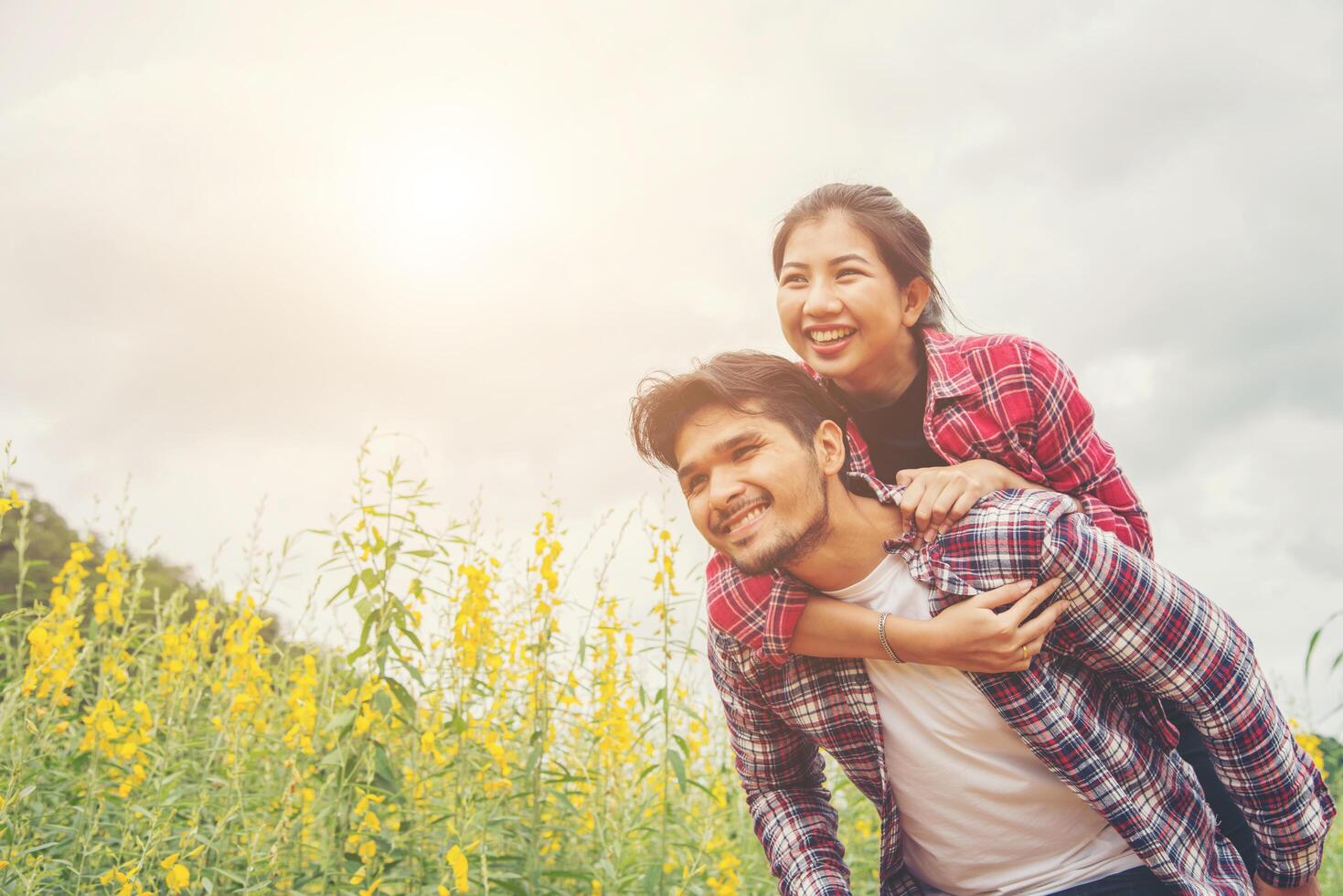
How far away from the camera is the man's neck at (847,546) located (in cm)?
195

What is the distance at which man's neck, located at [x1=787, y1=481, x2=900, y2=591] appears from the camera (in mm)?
1946

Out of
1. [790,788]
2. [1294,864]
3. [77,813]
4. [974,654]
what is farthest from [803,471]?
[77,813]

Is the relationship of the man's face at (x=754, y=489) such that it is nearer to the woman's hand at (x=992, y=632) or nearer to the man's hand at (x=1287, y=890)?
the woman's hand at (x=992, y=632)

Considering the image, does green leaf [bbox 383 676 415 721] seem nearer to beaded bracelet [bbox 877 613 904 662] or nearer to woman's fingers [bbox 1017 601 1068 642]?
beaded bracelet [bbox 877 613 904 662]

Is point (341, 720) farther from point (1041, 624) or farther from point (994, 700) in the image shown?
point (1041, 624)

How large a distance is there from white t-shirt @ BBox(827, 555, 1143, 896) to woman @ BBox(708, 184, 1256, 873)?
13 centimetres

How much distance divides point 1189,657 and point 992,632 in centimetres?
36

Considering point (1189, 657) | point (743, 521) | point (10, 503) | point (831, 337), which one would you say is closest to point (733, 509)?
point (743, 521)

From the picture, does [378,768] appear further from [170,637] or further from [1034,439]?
[1034,439]

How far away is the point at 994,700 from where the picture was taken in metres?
1.80

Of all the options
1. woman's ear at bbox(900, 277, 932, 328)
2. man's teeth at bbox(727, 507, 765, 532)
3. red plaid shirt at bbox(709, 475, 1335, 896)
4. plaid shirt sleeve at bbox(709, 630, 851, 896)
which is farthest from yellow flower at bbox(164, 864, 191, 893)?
woman's ear at bbox(900, 277, 932, 328)

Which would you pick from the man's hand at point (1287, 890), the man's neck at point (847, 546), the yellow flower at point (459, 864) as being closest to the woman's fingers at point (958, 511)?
the man's neck at point (847, 546)

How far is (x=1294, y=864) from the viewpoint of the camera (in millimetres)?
1815

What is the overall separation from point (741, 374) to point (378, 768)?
57.0 inches
